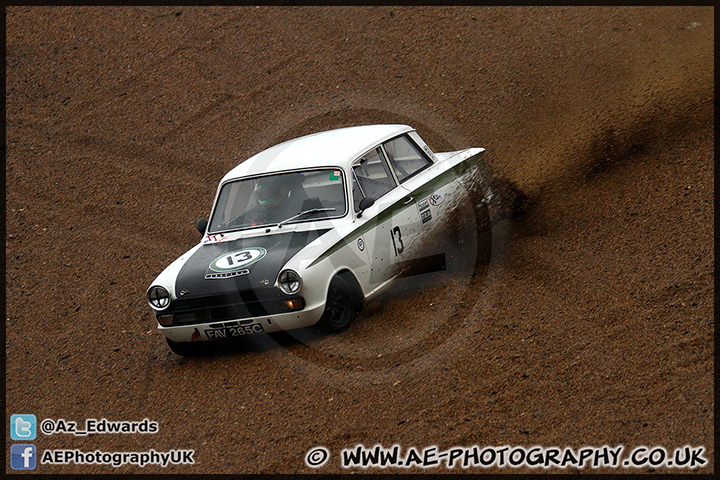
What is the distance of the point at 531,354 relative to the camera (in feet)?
18.7

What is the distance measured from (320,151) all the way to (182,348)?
7.80ft

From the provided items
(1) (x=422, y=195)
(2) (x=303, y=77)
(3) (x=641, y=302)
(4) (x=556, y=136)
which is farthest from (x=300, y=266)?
(2) (x=303, y=77)

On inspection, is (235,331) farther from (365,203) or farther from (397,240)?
(397,240)

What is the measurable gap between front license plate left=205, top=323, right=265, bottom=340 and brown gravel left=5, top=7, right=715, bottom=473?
27 cm

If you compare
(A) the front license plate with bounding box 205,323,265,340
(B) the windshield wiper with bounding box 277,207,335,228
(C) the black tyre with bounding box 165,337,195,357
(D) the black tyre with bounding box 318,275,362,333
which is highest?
(B) the windshield wiper with bounding box 277,207,335,228

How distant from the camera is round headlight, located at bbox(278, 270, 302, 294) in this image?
6070mm

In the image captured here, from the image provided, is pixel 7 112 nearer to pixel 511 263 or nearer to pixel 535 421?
pixel 511 263

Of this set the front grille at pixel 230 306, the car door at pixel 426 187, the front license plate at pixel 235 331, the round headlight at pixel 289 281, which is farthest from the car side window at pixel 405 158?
the front license plate at pixel 235 331

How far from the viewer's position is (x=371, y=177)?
7297 mm

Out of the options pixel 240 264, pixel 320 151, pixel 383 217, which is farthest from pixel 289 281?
pixel 320 151

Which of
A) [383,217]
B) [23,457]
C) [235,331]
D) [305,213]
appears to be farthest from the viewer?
[383,217]

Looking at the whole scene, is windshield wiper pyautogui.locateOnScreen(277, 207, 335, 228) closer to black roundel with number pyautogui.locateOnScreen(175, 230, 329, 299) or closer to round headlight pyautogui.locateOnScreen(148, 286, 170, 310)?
black roundel with number pyautogui.locateOnScreen(175, 230, 329, 299)

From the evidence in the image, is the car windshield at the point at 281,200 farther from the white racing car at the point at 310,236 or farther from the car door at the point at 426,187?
the car door at the point at 426,187

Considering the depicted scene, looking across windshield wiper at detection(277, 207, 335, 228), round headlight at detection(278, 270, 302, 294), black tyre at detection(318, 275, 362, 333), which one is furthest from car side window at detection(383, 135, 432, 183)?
round headlight at detection(278, 270, 302, 294)
